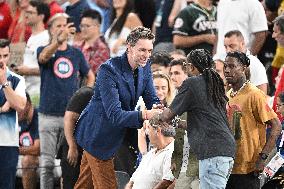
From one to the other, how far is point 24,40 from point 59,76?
168 cm

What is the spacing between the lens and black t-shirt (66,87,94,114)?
11.1m

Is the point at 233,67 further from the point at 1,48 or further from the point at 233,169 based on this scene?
the point at 1,48

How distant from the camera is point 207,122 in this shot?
884 centimetres

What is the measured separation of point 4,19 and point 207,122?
6.91 m

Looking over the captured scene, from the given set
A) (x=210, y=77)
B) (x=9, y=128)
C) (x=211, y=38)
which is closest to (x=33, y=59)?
(x=211, y=38)

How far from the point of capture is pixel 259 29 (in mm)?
12531

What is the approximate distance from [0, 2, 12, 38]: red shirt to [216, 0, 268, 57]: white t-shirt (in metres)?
3.69

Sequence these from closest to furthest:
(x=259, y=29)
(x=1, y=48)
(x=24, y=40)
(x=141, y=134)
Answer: (x=141, y=134), (x=1, y=48), (x=259, y=29), (x=24, y=40)

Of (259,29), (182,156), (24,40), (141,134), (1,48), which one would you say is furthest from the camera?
(24,40)

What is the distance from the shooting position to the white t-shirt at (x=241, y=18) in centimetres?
1248

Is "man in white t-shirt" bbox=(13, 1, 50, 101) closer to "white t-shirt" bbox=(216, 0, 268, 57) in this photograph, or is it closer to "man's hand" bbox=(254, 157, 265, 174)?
"white t-shirt" bbox=(216, 0, 268, 57)

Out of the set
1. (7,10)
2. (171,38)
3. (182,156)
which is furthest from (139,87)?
(7,10)

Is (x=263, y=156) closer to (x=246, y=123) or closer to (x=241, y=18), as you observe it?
(x=246, y=123)

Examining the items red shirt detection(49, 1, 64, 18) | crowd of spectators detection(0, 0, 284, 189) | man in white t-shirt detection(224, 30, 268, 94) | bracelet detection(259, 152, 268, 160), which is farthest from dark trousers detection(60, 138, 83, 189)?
red shirt detection(49, 1, 64, 18)
